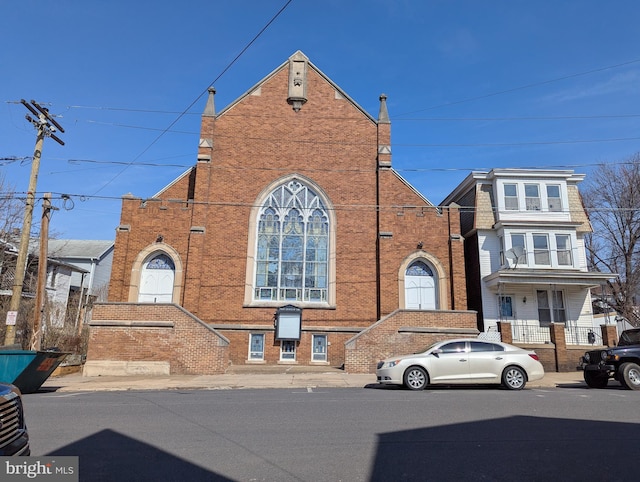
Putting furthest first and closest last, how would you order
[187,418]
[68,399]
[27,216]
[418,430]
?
[27,216], [68,399], [187,418], [418,430]

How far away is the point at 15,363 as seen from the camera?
11555 mm

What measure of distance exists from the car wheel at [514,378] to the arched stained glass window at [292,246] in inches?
391

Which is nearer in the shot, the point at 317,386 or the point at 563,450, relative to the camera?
the point at 563,450

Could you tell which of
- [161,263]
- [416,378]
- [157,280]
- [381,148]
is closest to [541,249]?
[381,148]

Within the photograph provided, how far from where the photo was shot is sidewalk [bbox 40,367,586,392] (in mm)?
13250

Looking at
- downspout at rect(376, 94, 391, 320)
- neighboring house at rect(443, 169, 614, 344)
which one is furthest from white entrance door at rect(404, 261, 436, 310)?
neighboring house at rect(443, 169, 614, 344)

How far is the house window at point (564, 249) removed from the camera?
2228 centimetres

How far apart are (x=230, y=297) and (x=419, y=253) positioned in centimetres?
896

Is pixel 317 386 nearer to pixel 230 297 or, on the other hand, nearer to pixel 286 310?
pixel 286 310

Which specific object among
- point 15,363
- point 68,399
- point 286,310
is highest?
point 286,310

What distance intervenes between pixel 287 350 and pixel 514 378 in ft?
33.4

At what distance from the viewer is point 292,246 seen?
21359 mm

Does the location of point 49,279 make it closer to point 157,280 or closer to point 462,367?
point 157,280

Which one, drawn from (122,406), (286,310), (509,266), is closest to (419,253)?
(509,266)
